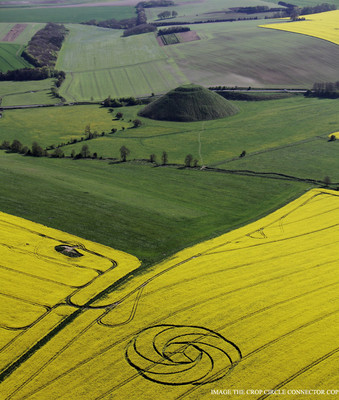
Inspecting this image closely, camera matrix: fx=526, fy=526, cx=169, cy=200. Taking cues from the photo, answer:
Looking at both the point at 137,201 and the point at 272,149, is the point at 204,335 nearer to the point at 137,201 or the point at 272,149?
the point at 137,201

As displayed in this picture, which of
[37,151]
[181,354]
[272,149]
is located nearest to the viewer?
[181,354]

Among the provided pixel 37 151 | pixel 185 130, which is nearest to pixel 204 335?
pixel 37 151

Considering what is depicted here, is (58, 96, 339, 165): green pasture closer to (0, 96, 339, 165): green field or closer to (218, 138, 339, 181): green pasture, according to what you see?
(0, 96, 339, 165): green field

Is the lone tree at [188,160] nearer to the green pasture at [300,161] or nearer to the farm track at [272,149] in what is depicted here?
the farm track at [272,149]

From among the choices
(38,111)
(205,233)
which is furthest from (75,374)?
(38,111)

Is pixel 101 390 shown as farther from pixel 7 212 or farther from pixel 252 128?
pixel 252 128

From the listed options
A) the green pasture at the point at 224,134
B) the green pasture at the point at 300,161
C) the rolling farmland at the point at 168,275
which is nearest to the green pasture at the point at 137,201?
the rolling farmland at the point at 168,275
